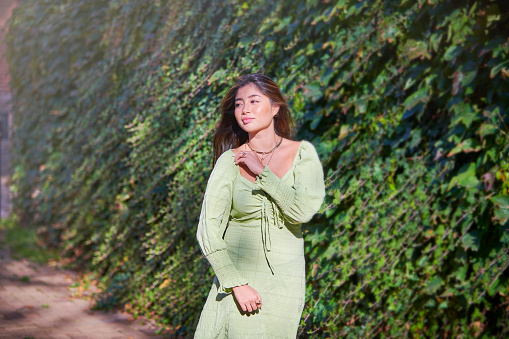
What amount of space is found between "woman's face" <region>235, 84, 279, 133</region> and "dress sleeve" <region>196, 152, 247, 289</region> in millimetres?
154

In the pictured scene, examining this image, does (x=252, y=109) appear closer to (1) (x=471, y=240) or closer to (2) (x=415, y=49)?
(2) (x=415, y=49)

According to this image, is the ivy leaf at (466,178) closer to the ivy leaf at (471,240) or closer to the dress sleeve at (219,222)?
the ivy leaf at (471,240)

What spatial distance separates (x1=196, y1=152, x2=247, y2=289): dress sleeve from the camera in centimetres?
236

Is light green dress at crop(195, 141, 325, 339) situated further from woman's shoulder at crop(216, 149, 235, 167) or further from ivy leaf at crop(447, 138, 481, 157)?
ivy leaf at crop(447, 138, 481, 157)

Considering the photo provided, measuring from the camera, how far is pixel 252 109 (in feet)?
8.20

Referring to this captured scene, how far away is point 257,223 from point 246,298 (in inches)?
12.5

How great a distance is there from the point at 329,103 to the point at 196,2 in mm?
1554

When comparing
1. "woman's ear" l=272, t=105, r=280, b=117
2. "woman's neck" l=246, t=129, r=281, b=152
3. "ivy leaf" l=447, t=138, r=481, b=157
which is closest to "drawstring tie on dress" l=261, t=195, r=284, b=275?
"woman's neck" l=246, t=129, r=281, b=152

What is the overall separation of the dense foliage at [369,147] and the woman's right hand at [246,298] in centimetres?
128

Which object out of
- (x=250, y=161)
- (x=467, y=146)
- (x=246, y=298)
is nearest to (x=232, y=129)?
(x=250, y=161)

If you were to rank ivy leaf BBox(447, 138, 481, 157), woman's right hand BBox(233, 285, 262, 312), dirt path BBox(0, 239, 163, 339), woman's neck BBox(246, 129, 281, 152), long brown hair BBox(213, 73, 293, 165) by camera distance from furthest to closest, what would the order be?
1. dirt path BBox(0, 239, 163, 339)
2. ivy leaf BBox(447, 138, 481, 157)
3. long brown hair BBox(213, 73, 293, 165)
4. woman's neck BBox(246, 129, 281, 152)
5. woman's right hand BBox(233, 285, 262, 312)

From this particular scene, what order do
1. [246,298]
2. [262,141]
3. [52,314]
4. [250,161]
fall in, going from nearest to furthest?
[246,298], [250,161], [262,141], [52,314]

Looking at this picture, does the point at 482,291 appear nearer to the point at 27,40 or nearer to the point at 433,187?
the point at 433,187

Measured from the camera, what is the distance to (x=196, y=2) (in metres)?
4.66
